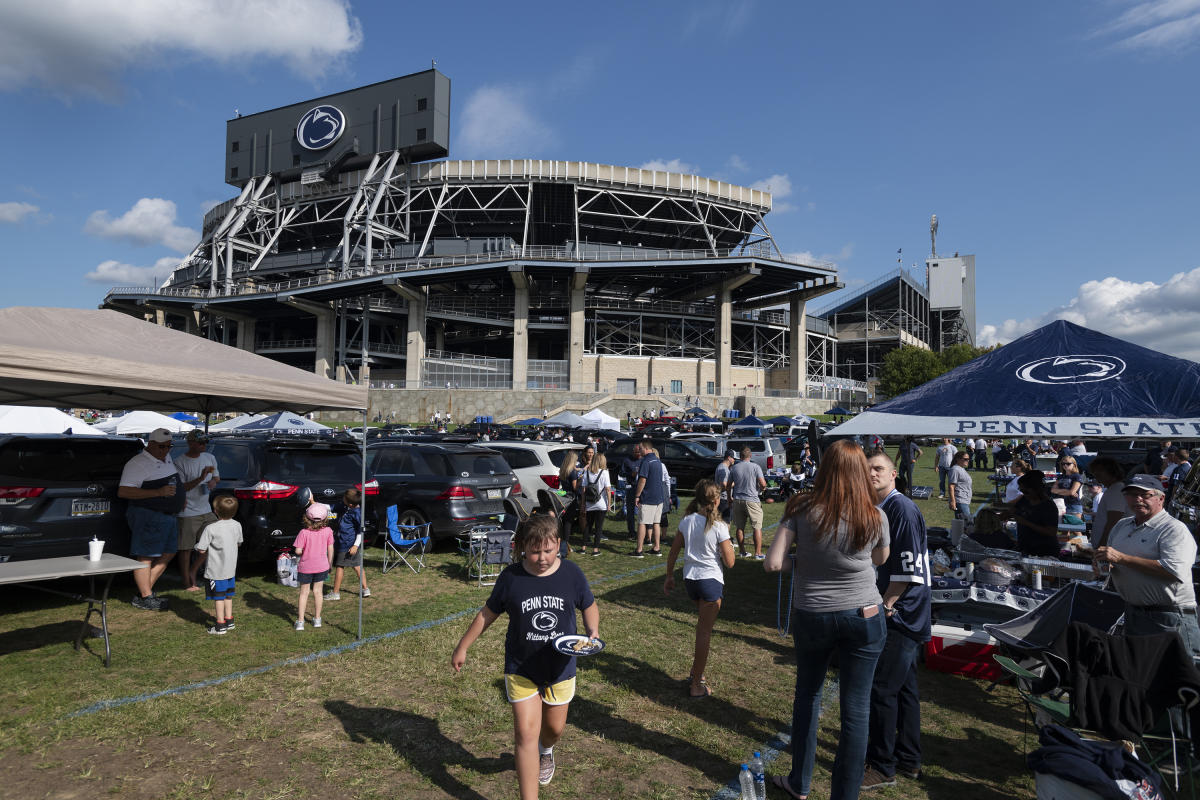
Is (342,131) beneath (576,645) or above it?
above

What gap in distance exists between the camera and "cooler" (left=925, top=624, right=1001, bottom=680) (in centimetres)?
579

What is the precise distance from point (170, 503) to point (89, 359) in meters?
2.36

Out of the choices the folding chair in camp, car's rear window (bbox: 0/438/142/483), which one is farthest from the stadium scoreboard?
the folding chair in camp

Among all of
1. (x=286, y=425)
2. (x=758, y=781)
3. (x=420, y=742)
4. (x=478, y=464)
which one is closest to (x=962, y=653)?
(x=758, y=781)

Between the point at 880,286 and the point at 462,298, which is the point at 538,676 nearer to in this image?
the point at 462,298

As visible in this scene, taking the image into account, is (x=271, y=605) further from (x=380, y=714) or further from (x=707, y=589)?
(x=707, y=589)

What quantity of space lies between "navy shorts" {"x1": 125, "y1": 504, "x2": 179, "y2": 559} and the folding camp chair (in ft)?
8.78

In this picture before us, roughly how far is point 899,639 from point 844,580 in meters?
0.93

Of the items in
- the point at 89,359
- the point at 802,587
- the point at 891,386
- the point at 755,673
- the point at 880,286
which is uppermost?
the point at 880,286

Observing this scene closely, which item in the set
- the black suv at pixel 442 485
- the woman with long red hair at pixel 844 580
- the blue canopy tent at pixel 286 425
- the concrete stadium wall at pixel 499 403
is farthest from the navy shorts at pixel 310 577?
the concrete stadium wall at pixel 499 403

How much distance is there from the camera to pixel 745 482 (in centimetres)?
1088

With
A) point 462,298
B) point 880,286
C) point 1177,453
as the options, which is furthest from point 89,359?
point 880,286

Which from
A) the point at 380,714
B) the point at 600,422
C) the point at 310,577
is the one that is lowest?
the point at 380,714

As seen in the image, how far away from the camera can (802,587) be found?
11.2 feet
